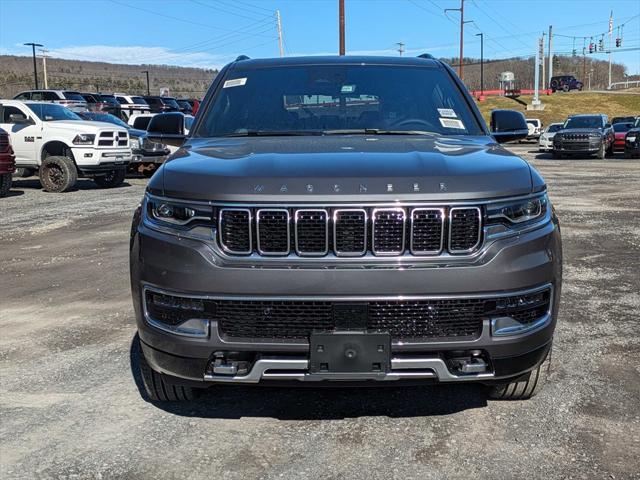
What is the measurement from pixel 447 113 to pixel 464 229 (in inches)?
60.5

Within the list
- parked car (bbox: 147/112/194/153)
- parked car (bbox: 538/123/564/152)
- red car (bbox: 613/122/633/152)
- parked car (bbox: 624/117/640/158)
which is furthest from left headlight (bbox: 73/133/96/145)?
red car (bbox: 613/122/633/152)

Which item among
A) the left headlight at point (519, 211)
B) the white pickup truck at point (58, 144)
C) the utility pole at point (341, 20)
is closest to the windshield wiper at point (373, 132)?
the left headlight at point (519, 211)

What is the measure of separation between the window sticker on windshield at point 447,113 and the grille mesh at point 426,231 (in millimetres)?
1522

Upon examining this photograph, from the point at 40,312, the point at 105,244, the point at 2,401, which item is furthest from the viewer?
the point at 105,244

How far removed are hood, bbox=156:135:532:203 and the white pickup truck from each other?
481 inches

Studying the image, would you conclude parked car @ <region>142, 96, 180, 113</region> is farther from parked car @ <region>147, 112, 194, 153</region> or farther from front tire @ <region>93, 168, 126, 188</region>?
parked car @ <region>147, 112, 194, 153</region>

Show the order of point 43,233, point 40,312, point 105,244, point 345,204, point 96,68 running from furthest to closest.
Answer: point 96,68 → point 43,233 → point 105,244 → point 40,312 → point 345,204

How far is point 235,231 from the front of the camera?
2826mm

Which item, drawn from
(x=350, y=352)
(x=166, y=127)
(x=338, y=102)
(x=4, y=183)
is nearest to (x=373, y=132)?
(x=338, y=102)

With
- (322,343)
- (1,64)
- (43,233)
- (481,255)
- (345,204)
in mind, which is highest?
(1,64)

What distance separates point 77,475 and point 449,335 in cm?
172

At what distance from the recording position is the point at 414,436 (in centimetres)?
321

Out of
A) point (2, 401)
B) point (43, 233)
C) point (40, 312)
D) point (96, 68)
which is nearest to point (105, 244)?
point (43, 233)

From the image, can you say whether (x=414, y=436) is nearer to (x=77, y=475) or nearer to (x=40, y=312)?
(x=77, y=475)
